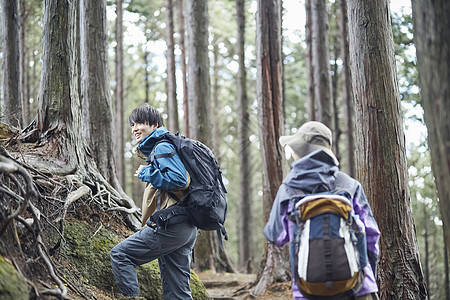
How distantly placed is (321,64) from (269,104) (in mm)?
5807

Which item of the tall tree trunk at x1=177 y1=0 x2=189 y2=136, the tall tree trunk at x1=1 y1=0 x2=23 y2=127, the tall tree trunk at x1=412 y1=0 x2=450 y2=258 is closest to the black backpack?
the tall tree trunk at x1=412 y1=0 x2=450 y2=258

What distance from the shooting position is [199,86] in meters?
13.1

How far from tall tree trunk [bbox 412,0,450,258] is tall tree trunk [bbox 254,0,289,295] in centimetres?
620

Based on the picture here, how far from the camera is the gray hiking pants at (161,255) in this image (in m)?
4.88

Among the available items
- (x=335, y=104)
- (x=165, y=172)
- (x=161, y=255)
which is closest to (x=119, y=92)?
(x=335, y=104)

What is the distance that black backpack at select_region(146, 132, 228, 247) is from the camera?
4.77 meters

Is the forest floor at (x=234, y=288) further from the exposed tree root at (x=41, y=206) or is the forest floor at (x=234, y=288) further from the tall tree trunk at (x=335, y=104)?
the tall tree trunk at (x=335, y=104)

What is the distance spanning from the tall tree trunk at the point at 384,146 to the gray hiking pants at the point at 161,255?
2.48 m

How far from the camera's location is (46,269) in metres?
4.46

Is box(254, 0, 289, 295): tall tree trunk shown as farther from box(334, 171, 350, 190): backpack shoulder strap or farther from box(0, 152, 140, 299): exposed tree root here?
box(334, 171, 350, 190): backpack shoulder strap

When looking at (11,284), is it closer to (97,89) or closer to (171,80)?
(97,89)

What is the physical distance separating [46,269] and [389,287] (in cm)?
396

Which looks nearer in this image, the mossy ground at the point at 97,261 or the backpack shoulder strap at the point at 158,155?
the backpack shoulder strap at the point at 158,155

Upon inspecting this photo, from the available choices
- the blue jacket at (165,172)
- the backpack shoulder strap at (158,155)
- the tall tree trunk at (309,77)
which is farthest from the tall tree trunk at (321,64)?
the blue jacket at (165,172)
